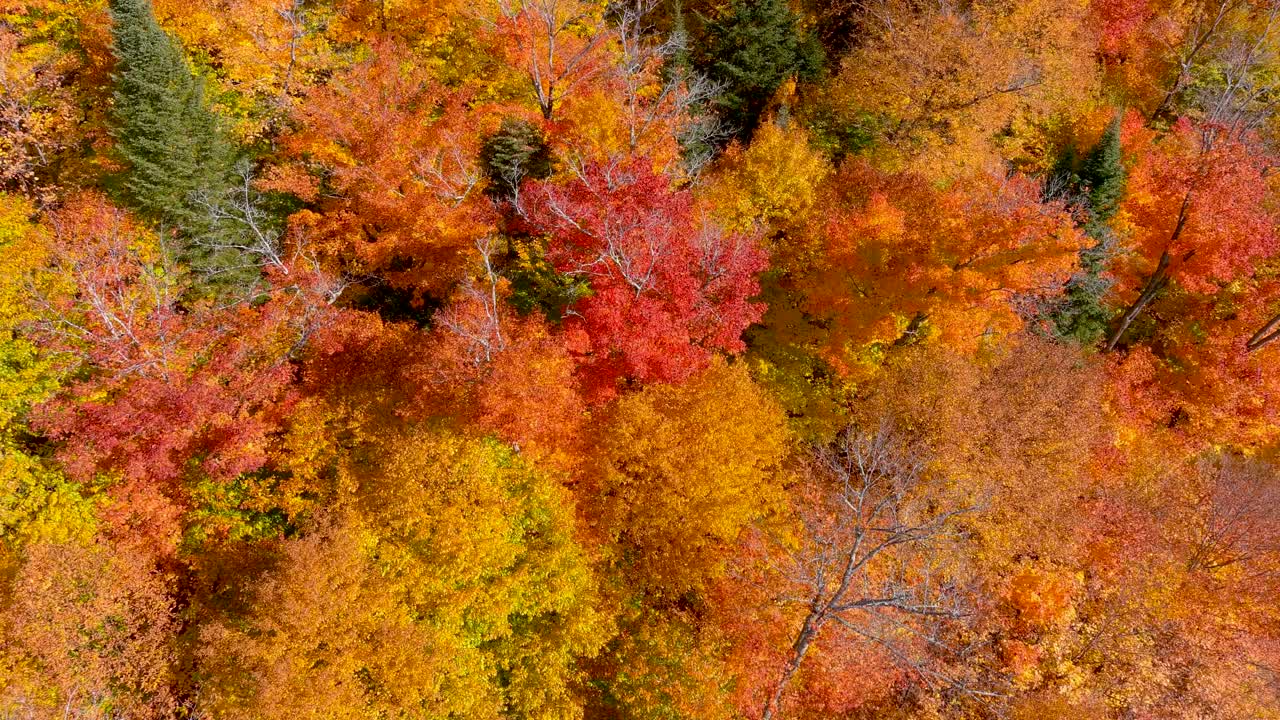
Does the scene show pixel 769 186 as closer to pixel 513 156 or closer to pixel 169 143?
pixel 513 156

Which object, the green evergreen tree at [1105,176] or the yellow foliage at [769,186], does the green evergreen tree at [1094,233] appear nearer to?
the green evergreen tree at [1105,176]

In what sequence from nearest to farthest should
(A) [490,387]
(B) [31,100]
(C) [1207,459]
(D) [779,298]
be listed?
(A) [490,387] → (B) [31,100] → (D) [779,298] → (C) [1207,459]

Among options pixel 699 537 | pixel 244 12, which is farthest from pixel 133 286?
pixel 699 537

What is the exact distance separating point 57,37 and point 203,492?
903 inches

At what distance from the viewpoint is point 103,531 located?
2294 cm

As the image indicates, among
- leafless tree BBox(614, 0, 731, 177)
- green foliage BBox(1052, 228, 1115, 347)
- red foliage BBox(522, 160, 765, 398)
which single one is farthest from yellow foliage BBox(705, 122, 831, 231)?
green foliage BBox(1052, 228, 1115, 347)

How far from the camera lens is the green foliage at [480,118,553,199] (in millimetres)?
29570

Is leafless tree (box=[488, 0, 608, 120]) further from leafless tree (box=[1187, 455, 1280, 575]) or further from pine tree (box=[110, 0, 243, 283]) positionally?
leafless tree (box=[1187, 455, 1280, 575])

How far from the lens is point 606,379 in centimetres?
Result: 2541

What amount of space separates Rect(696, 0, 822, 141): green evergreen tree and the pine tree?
2277 centimetres

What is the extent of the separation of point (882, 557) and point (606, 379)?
1238 centimetres

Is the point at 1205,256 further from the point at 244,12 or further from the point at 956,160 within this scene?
the point at 244,12

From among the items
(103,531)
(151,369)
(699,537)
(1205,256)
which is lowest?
(103,531)

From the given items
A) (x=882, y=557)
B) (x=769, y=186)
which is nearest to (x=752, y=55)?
(x=769, y=186)
